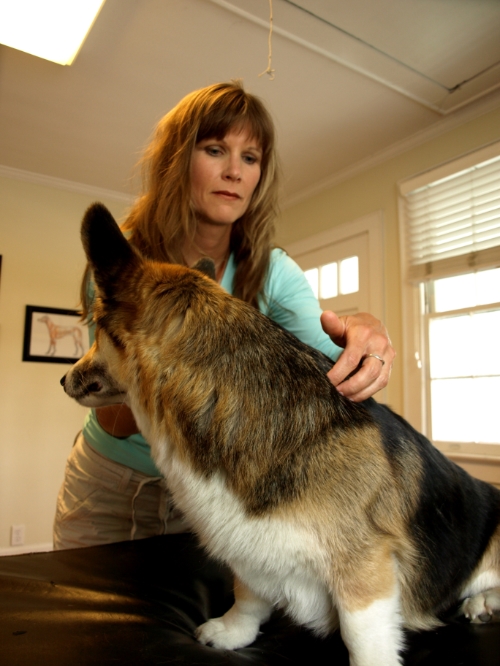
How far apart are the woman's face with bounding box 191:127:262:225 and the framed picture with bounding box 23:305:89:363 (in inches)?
135

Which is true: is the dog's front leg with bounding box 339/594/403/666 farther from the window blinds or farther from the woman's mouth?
the window blinds

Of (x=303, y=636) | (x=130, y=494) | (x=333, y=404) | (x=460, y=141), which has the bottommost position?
(x=303, y=636)

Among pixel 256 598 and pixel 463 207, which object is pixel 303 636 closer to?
pixel 256 598

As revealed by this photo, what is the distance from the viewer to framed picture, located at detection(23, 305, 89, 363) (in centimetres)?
473

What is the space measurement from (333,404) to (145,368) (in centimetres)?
39

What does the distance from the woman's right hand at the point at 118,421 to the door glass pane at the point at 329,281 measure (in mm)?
3479

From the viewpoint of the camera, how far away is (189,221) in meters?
1.57

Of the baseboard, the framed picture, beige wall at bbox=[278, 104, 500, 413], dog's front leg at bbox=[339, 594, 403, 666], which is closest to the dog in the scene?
dog's front leg at bbox=[339, 594, 403, 666]

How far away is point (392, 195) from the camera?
4141 millimetres

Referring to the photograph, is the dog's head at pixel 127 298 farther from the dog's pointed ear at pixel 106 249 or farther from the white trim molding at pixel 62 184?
the white trim molding at pixel 62 184

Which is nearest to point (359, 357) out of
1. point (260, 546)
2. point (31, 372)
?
point (260, 546)

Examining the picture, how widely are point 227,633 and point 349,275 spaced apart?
3.85 metres

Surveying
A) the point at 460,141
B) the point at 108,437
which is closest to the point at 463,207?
the point at 460,141

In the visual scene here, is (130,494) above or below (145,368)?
below
